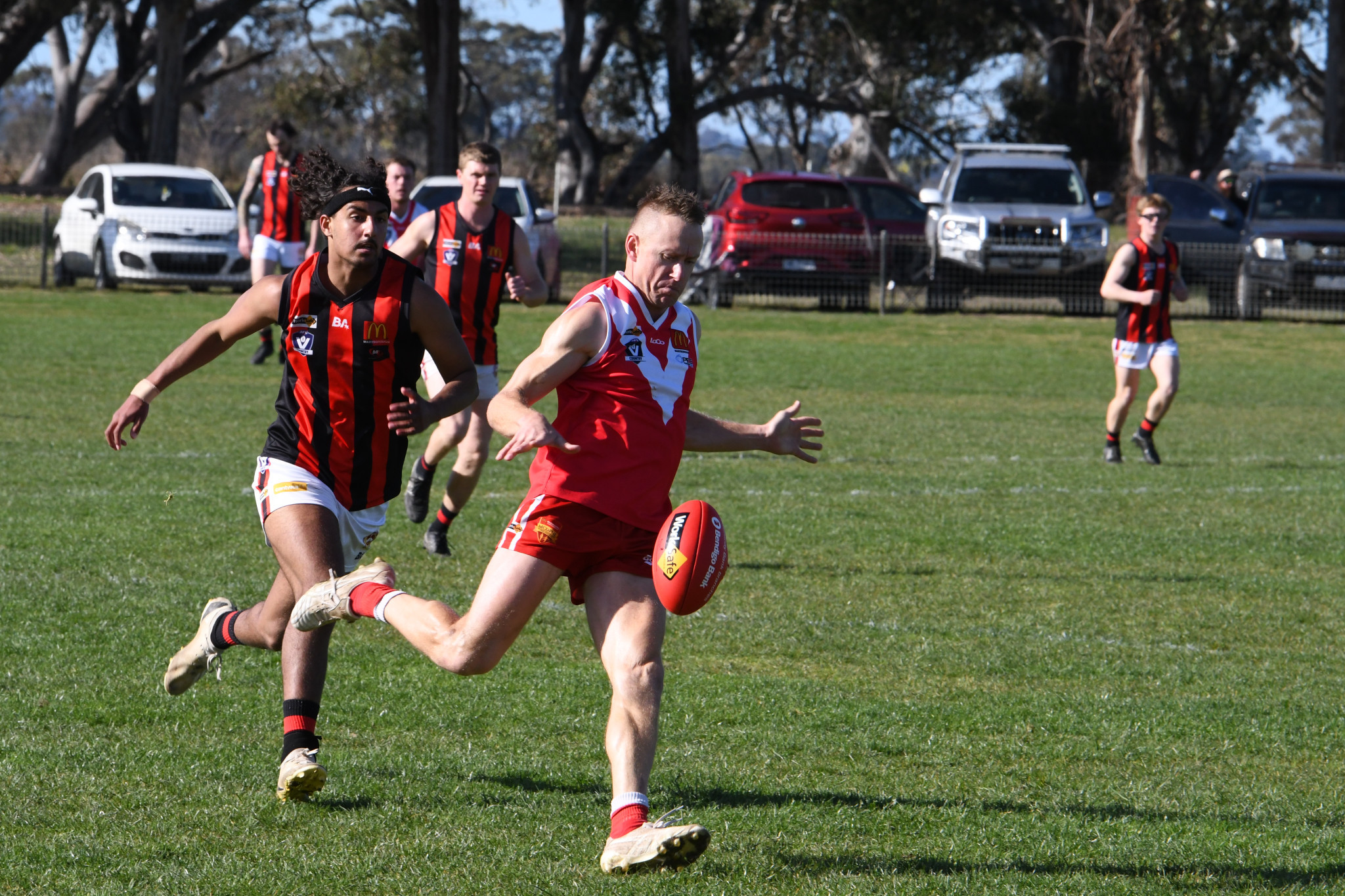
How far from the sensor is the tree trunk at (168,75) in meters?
36.4

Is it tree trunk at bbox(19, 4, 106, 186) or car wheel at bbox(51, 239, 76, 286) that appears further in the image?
tree trunk at bbox(19, 4, 106, 186)

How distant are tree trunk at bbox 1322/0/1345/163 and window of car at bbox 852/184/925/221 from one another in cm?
1767

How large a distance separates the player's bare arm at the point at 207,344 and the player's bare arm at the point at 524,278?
10.7 feet

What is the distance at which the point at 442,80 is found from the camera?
38.1 m

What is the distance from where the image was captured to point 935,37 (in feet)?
151

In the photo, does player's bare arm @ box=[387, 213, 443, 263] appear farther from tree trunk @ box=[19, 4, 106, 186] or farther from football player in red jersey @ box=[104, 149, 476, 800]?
tree trunk @ box=[19, 4, 106, 186]

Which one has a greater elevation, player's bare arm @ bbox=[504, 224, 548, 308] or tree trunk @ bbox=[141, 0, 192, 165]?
tree trunk @ bbox=[141, 0, 192, 165]

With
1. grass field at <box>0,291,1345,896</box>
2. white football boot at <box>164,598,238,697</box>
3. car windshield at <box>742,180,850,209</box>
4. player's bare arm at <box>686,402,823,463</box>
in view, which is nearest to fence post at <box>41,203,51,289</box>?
car windshield at <box>742,180,850,209</box>

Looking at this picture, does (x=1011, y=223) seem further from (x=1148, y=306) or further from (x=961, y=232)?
(x=1148, y=306)

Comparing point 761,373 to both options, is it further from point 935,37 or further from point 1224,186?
point 935,37

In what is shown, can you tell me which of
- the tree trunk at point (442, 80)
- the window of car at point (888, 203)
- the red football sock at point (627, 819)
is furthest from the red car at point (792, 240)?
the red football sock at point (627, 819)

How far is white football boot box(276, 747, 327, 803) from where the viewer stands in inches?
184

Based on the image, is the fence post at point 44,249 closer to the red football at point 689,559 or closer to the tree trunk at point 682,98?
the tree trunk at point 682,98

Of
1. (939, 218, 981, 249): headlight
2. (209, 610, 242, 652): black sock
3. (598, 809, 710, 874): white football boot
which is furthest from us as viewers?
(939, 218, 981, 249): headlight
